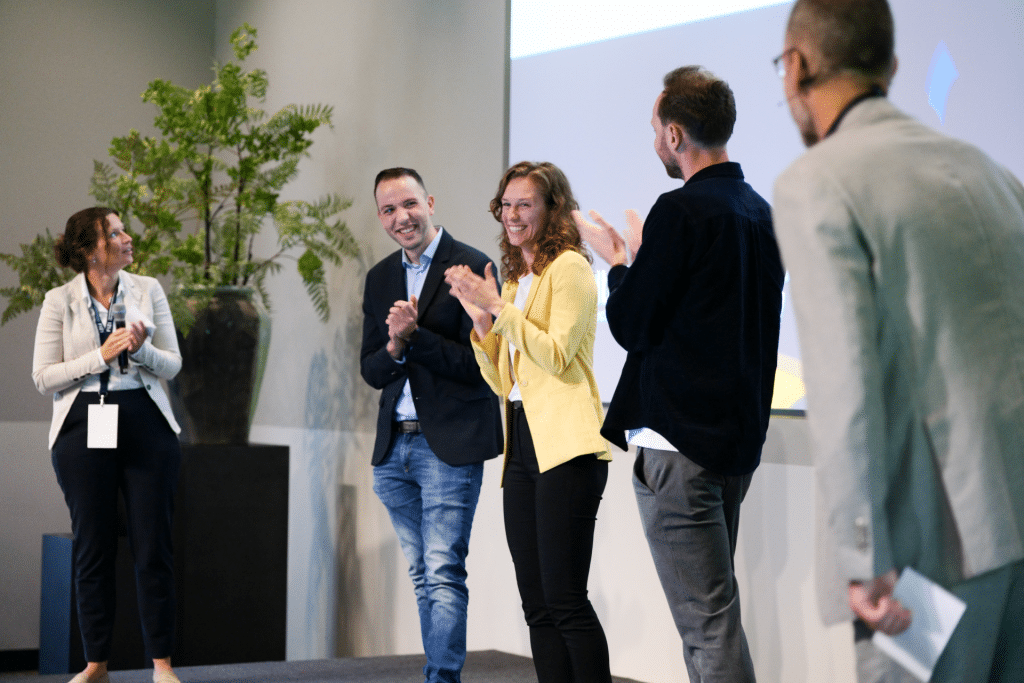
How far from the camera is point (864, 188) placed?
1111 mm

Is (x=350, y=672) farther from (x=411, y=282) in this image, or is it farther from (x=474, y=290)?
(x=474, y=290)

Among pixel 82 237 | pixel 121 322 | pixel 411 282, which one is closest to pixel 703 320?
pixel 411 282


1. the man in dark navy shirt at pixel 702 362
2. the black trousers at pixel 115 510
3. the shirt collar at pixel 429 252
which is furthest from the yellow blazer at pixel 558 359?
the black trousers at pixel 115 510

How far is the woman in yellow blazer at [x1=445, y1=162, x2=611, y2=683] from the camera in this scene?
85.2 inches

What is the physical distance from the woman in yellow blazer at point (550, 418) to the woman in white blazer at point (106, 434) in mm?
1246

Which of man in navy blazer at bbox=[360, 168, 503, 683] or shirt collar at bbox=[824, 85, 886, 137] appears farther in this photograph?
man in navy blazer at bbox=[360, 168, 503, 683]

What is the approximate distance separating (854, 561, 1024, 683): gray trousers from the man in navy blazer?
1.83 metres

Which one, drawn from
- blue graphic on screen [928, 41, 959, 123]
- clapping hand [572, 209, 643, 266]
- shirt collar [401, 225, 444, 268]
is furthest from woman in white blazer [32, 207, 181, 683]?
blue graphic on screen [928, 41, 959, 123]

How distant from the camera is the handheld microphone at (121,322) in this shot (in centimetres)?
302

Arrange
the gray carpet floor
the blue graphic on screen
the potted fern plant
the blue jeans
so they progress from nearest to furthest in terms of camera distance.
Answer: the blue graphic on screen
the blue jeans
the gray carpet floor
the potted fern plant

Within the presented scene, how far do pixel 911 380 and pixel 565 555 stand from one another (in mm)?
1161

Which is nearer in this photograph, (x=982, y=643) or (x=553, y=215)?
(x=982, y=643)

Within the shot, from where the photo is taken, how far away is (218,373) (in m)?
4.43

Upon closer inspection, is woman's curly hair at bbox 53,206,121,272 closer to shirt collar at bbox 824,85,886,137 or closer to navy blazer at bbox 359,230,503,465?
navy blazer at bbox 359,230,503,465
